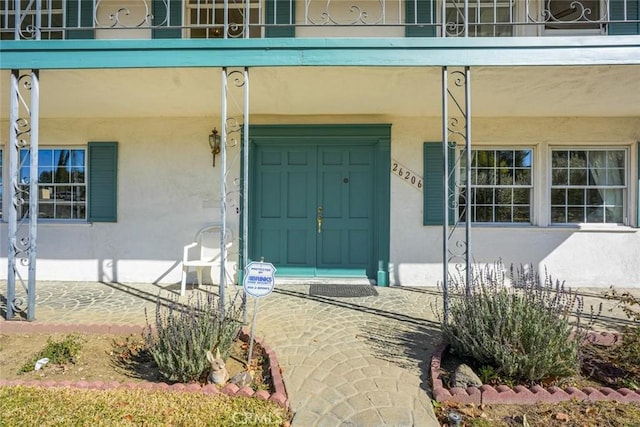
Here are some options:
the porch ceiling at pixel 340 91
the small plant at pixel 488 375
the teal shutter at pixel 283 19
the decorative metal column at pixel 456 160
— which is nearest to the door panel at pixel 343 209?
the porch ceiling at pixel 340 91

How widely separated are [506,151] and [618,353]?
3.63 m

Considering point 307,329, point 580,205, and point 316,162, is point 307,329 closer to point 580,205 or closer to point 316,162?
point 316,162

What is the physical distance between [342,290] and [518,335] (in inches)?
114

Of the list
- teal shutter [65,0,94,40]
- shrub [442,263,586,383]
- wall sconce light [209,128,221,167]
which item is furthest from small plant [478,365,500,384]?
teal shutter [65,0,94,40]

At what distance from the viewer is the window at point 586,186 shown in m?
5.78

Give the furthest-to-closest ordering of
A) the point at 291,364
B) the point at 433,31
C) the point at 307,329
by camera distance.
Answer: the point at 433,31 → the point at 307,329 → the point at 291,364

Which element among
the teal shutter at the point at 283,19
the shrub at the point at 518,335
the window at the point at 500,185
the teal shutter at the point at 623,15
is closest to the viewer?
the shrub at the point at 518,335

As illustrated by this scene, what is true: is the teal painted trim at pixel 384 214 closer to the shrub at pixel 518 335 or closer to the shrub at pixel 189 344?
the shrub at pixel 518 335

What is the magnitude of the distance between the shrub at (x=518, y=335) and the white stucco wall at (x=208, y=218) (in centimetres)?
260

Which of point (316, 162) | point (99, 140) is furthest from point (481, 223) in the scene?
point (99, 140)

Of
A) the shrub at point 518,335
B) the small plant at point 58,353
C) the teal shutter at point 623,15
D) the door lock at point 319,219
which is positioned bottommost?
the small plant at point 58,353

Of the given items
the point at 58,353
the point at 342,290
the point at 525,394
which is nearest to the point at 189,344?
the point at 58,353

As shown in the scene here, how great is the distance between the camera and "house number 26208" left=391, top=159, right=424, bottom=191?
5.70m

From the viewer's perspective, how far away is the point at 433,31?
17.1 ft
